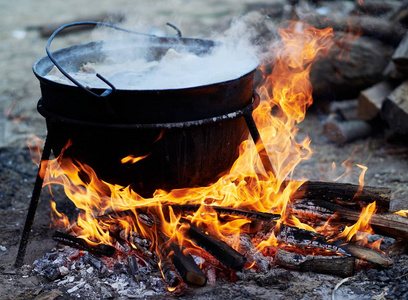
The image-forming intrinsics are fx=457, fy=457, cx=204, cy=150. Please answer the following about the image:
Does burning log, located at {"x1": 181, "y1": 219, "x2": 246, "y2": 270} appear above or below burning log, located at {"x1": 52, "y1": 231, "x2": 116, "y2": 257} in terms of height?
above

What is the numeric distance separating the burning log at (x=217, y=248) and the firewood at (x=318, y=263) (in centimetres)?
30

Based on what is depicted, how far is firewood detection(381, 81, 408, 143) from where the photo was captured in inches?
171

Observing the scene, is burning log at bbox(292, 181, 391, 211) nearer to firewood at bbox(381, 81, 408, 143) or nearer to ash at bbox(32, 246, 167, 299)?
ash at bbox(32, 246, 167, 299)

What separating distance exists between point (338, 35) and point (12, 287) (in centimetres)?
427

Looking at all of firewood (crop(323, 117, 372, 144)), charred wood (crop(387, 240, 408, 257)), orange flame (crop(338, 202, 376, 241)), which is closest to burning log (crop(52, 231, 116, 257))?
orange flame (crop(338, 202, 376, 241))

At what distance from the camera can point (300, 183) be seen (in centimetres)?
310

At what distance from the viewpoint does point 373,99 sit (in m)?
4.85

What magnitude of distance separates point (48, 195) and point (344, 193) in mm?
2409

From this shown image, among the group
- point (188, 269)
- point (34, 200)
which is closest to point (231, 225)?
point (188, 269)

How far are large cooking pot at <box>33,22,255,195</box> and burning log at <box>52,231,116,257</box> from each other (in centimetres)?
40

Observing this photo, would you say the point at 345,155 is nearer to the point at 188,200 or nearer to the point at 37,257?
the point at 188,200

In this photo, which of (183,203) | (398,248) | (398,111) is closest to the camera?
(398,248)

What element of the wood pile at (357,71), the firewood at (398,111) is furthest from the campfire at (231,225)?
the wood pile at (357,71)

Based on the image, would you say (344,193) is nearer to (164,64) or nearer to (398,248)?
(398,248)
